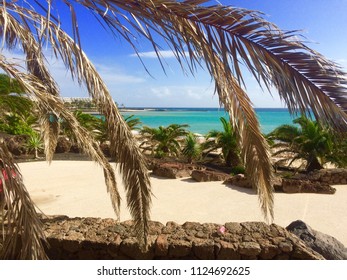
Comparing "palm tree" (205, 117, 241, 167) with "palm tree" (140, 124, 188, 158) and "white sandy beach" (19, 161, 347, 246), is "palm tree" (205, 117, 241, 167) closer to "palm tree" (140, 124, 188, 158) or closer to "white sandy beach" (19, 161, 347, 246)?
"palm tree" (140, 124, 188, 158)

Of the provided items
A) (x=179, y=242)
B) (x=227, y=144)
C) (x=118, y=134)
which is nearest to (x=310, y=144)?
(x=227, y=144)

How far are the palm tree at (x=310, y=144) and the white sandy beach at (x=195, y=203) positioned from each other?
302 centimetres

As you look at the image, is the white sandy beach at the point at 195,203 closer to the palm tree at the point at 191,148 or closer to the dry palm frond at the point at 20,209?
the dry palm frond at the point at 20,209

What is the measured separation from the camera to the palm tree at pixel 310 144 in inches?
485

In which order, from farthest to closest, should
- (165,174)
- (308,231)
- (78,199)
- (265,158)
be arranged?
(165,174), (78,199), (308,231), (265,158)

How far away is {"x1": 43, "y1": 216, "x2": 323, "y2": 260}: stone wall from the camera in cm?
387

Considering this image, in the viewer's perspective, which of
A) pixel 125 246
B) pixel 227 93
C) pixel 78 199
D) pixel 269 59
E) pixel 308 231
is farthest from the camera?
pixel 78 199

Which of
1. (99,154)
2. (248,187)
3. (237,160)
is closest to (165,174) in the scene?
(248,187)

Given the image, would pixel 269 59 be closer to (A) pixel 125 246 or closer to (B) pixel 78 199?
(A) pixel 125 246

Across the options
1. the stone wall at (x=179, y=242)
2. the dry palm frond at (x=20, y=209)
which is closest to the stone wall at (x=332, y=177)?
the stone wall at (x=179, y=242)

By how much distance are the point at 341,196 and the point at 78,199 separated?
306 inches

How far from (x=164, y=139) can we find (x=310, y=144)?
760 centimetres

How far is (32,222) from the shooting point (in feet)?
7.49

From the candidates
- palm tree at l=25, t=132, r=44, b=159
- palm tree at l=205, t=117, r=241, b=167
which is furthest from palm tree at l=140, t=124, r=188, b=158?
palm tree at l=25, t=132, r=44, b=159
